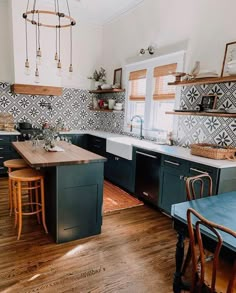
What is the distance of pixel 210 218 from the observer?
151 centimetres

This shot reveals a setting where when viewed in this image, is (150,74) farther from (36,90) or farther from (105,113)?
(36,90)

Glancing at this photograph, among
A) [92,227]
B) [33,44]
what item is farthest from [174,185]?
[33,44]

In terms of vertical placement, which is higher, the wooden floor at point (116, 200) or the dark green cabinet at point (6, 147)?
the dark green cabinet at point (6, 147)

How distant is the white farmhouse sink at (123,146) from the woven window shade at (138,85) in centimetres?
98

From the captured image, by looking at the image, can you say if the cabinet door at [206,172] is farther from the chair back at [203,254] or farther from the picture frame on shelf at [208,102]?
the chair back at [203,254]

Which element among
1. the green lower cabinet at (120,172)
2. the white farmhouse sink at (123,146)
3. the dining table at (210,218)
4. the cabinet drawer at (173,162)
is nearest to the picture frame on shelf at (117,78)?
the white farmhouse sink at (123,146)

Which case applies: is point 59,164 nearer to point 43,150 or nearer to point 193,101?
point 43,150

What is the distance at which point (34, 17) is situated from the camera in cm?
467

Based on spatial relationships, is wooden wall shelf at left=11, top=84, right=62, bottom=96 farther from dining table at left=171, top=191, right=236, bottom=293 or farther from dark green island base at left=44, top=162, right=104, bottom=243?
dining table at left=171, top=191, right=236, bottom=293

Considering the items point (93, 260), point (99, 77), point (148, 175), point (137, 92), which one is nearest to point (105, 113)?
point (99, 77)

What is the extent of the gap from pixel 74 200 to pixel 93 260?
62cm

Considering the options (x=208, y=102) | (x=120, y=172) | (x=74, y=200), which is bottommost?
(x=120, y=172)

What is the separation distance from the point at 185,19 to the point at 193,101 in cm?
122

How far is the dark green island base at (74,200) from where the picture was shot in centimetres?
247
